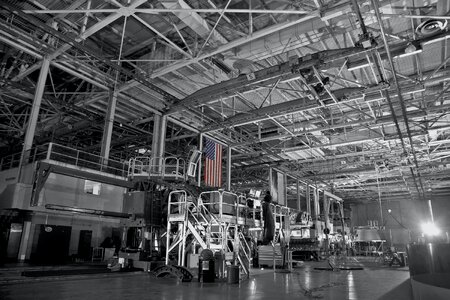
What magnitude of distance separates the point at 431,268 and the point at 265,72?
9.73m

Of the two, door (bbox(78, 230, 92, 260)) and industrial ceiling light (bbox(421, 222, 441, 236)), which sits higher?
industrial ceiling light (bbox(421, 222, 441, 236))

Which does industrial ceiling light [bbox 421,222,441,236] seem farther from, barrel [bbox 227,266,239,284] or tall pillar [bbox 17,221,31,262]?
tall pillar [bbox 17,221,31,262]

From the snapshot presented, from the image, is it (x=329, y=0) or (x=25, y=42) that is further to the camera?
(x=25, y=42)

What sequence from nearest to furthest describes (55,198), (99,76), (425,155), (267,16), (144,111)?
1. (267,16)
2. (55,198)
3. (99,76)
4. (144,111)
5. (425,155)

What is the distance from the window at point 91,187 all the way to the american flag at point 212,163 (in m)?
6.18

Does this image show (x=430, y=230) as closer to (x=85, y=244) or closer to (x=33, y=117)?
(x=85, y=244)

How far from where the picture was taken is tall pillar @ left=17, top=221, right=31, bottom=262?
12.2 metres

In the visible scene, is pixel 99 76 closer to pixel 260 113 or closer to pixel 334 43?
pixel 260 113

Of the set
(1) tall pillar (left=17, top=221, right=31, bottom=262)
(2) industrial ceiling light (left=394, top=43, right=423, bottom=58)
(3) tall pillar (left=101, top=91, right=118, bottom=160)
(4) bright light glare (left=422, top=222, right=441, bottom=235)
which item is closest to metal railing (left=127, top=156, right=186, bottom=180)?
(3) tall pillar (left=101, top=91, right=118, bottom=160)

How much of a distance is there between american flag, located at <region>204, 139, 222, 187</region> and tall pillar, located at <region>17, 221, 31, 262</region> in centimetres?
927

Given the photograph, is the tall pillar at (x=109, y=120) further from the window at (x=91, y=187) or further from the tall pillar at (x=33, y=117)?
the tall pillar at (x=33, y=117)

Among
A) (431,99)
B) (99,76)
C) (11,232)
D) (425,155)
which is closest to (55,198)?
(11,232)

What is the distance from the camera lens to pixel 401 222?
38.4m

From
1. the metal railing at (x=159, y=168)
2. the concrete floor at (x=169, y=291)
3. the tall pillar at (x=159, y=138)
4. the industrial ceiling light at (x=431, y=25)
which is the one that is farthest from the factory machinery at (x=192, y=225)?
the industrial ceiling light at (x=431, y=25)
